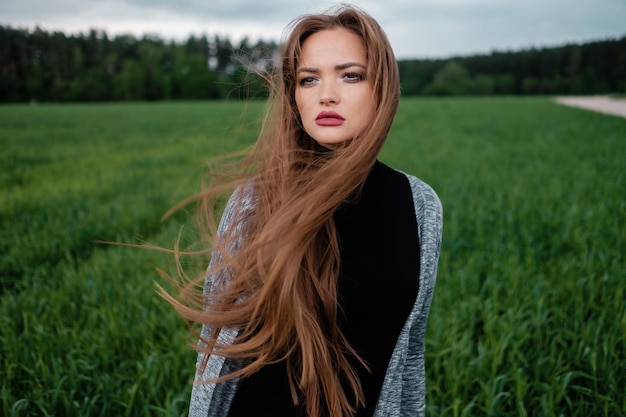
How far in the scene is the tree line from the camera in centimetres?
5222

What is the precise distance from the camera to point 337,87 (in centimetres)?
112

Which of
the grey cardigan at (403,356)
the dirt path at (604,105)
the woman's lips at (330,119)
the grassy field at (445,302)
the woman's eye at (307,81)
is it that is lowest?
the grassy field at (445,302)

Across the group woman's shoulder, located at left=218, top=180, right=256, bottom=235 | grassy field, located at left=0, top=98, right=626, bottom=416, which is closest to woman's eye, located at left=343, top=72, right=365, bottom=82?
woman's shoulder, located at left=218, top=180, right=256, bottom=235

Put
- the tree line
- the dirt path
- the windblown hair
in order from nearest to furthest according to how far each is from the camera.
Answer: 1. the windblown hair
2. the dirt path
3. the tree line

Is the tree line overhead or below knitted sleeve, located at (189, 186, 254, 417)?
overhead

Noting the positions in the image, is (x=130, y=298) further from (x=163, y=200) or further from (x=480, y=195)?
(x=480, y=195)

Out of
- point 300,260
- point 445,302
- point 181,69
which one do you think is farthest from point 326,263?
point 181,69

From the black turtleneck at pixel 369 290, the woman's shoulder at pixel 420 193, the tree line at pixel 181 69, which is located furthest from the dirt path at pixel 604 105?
the black turtleneck at pixel 369 290

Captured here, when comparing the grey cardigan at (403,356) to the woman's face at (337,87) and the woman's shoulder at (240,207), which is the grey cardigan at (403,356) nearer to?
the woman's shoulder at (240,207)

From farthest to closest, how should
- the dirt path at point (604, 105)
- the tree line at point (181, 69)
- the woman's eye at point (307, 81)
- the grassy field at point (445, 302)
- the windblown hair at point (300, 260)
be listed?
the tree line at point (181, 69), the dirt path at point (604, 105), the grassy field at point (445, 302), the woman's eye at point (307, 81), the windblown hair at point (300, 260)

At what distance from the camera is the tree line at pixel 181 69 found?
171ft

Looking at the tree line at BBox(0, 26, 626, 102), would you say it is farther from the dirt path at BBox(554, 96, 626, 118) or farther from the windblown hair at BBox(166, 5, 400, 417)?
Result: the windblown hair at BBox(166, 5, 400, 417)

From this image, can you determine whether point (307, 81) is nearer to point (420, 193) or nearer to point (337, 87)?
point (337, 87)

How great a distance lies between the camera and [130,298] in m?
2.85
